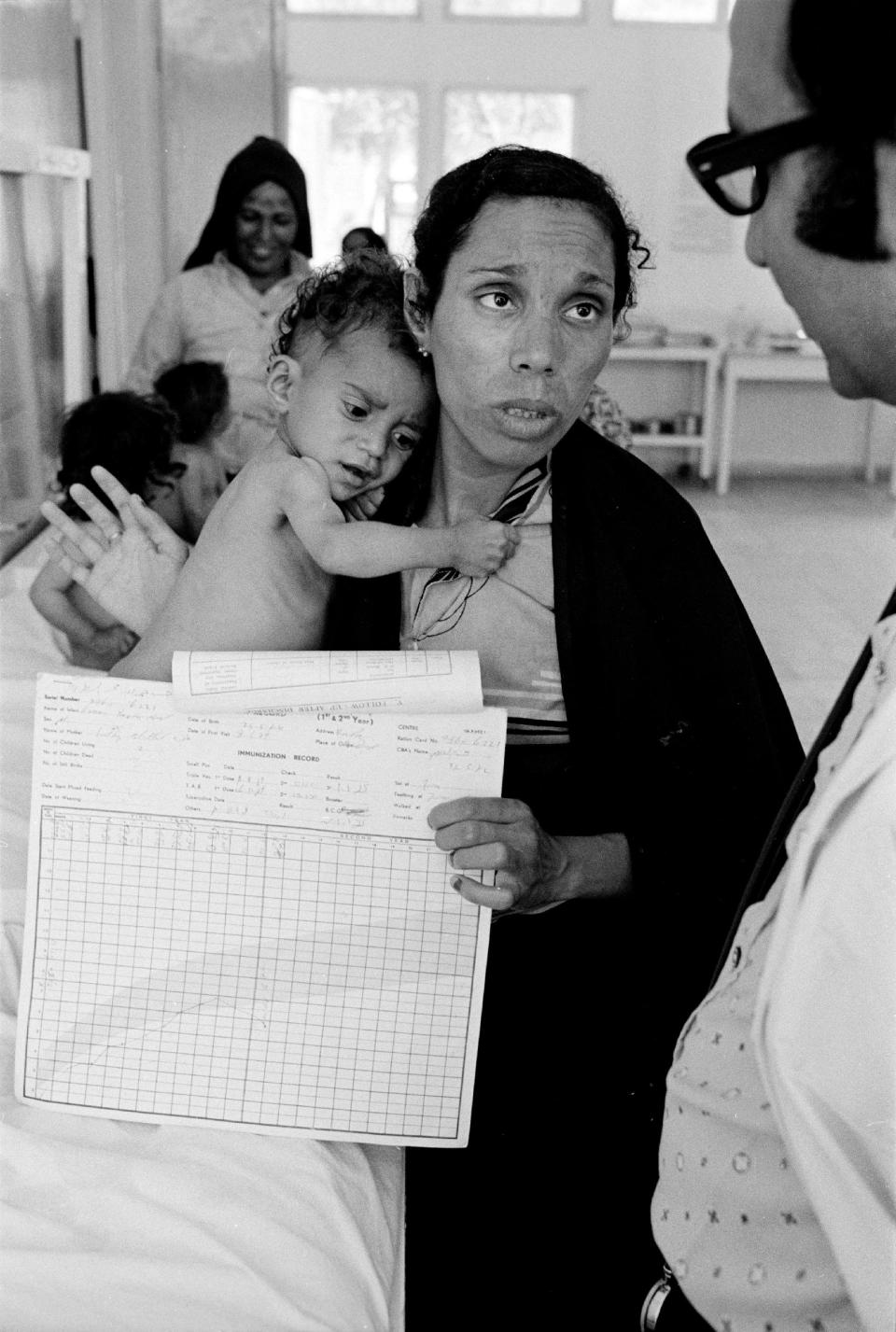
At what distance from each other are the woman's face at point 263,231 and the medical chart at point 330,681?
12.7 ft

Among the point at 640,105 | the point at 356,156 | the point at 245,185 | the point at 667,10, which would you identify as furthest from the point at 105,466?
the point at 667,10

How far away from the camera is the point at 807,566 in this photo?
278 inches

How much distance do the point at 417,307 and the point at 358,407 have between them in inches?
5.2

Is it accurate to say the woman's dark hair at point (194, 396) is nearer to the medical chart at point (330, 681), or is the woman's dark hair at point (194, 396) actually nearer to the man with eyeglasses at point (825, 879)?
the medical chart at point (330, 681)

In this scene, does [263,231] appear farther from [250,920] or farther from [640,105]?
[640,105]

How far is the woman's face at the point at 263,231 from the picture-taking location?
475 centimetres

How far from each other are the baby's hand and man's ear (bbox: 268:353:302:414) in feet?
1.06

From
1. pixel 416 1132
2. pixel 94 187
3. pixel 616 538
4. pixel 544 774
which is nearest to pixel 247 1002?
pixel 416 1132

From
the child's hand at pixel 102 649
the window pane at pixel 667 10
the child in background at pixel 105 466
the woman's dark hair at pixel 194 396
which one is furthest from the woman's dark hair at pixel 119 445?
the window pane at pixel 667 10

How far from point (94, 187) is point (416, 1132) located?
4998mm

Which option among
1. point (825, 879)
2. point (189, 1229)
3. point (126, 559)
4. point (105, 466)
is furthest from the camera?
point (105, 466)

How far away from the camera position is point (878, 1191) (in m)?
0.78

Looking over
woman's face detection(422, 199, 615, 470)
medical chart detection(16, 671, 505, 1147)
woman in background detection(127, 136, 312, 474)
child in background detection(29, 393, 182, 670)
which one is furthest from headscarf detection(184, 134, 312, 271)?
medical chart detection(16, 671, 505, 1147)

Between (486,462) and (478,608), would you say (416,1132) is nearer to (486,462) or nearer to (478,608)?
(478,608)
